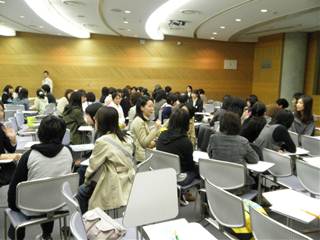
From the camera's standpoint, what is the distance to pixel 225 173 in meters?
3.36

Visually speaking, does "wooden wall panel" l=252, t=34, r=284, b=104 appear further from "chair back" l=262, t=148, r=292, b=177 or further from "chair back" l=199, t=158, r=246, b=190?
"chair back" l=199, t=158, r=246, b=190

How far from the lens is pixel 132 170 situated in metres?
3.02

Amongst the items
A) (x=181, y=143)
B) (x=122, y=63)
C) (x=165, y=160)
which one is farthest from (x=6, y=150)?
(x=122, y=63)

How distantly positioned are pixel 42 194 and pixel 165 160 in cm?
149

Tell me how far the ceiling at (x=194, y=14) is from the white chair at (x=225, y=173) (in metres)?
5.33

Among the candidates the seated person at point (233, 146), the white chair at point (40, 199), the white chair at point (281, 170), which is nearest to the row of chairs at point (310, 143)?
the white chair at point (281, 170)

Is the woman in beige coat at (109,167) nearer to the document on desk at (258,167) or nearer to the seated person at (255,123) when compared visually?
the document on desk at (258,167)

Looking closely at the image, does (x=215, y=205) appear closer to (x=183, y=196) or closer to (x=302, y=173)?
(x=302, y=173)

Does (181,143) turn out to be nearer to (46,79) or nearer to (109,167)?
(109,167)

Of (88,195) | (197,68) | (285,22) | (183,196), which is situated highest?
(285,22)

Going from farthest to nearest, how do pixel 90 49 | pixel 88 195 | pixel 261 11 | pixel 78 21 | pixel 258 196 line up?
pixel 90 49 < pixel 78 21 < pixel 261 11 < pixel 258 196 < pixel 88 195

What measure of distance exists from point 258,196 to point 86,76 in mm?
12861

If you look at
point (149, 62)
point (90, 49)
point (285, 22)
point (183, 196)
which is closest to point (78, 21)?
point (90, 49)

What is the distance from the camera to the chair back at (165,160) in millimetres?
3604
